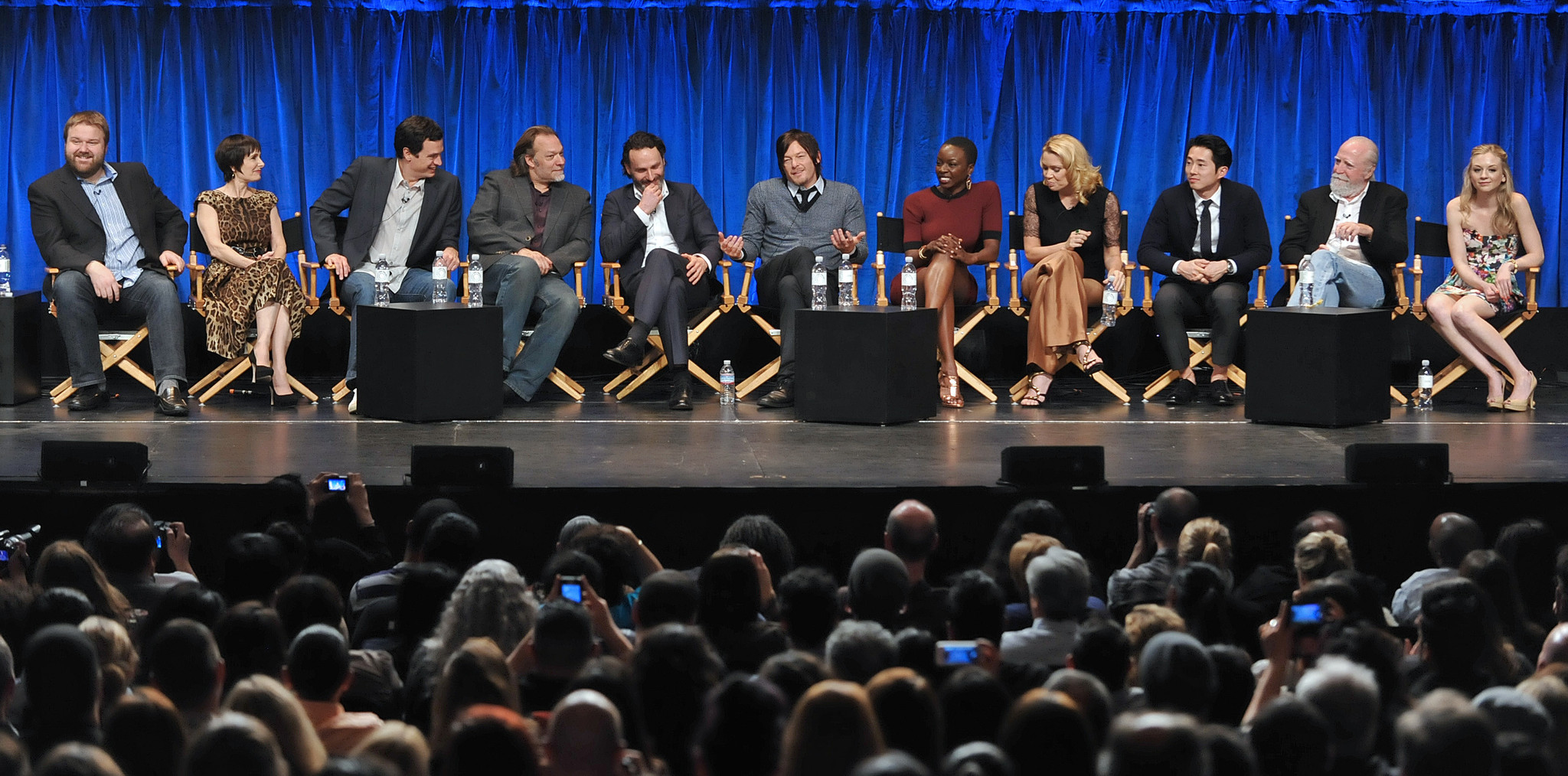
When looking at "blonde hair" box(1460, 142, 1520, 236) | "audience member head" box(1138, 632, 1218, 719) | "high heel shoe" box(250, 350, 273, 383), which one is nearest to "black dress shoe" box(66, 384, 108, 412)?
"high heel shoe" box(250, 350, 273, 383)

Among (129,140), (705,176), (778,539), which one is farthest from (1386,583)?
(129,140)

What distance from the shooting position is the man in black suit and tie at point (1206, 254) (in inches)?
268

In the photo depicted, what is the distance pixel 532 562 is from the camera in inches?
184

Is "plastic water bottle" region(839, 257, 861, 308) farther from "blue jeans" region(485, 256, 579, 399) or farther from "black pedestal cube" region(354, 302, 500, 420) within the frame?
"black pedestal cube" region(354, 302, 500, 420)

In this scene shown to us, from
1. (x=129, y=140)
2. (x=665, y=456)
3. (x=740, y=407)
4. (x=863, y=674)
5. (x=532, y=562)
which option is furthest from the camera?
(x=129, y=140)

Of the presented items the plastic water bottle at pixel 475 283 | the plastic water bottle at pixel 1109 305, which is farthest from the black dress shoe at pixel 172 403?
the plastic water bottle at pixel 1109 305

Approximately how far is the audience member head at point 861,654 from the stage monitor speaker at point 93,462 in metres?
2.70

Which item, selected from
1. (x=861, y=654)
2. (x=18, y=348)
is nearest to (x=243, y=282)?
(x=18, y=348)

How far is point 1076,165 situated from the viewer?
7.02m

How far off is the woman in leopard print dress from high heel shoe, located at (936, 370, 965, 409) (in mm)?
2510

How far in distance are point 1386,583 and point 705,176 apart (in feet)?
14.1

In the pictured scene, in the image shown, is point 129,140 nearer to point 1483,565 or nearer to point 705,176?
point 705,176

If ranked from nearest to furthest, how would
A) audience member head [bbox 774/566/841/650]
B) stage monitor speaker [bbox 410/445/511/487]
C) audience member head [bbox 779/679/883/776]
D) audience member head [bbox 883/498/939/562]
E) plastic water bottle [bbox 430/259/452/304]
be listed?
audience member head [bbox 779/679/883/776], audience member head [bbox 774/566/841/650], audience member head [bbox 883/498/939/562], stage monitor speaker [bbox 410/445/511/487], plastic water bottle [bbox 430/259/452/304]

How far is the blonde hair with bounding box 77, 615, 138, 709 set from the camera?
8.45 feet
